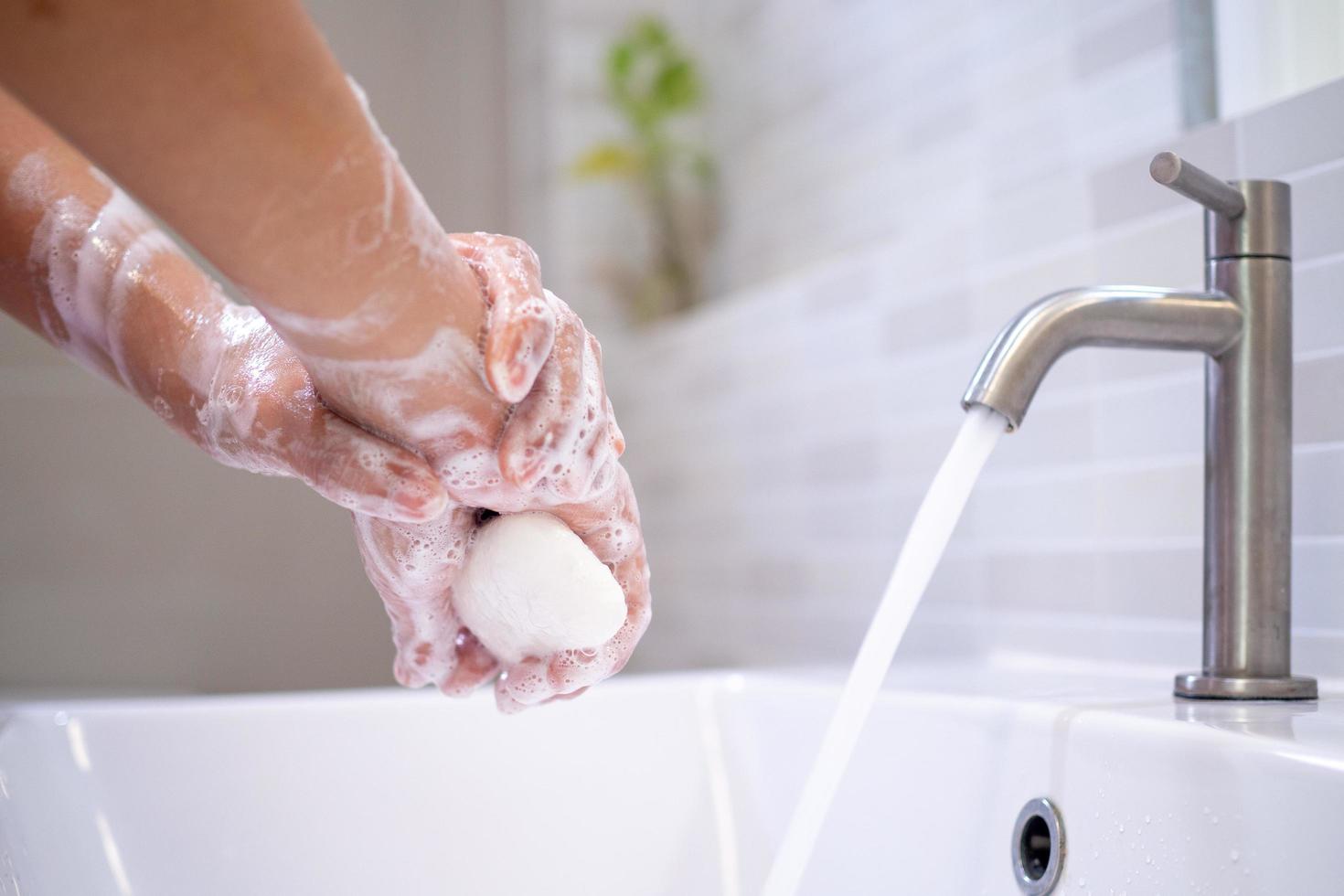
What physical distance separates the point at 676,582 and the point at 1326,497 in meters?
1.04

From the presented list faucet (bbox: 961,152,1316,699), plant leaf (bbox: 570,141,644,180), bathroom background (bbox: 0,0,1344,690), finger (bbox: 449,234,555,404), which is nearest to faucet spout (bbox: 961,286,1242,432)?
faucet (bbox: 961,152,1316,699)

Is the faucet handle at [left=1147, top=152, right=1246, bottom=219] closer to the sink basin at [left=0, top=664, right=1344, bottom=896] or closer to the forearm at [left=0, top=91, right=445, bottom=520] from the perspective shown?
the sink basin at [left=0, top=664, right=1344, bottom=896]

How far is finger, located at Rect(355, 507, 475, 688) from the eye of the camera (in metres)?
0.53

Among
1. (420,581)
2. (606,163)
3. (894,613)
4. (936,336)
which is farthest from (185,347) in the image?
(606,163)

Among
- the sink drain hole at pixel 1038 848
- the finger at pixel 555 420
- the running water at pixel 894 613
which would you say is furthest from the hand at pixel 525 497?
the sink drain hole at pixel 1038 848

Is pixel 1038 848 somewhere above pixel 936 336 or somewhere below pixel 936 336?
below

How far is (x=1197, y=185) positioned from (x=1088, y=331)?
0.10 m

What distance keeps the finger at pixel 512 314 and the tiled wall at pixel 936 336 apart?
1.73 ft

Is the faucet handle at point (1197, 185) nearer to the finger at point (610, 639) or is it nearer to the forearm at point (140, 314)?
the finger at point (610, 639)

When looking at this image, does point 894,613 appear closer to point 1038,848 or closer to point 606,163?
point 1038,848

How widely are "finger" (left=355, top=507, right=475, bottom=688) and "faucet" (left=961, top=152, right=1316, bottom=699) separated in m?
0.38

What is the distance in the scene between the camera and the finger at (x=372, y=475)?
17.8 inches

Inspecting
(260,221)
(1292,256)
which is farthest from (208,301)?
(1292,256)

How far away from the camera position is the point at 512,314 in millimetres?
444
